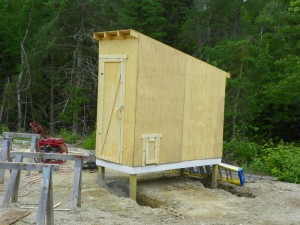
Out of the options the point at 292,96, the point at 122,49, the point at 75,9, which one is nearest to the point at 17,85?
the point at 75,9

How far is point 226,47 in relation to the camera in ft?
57.7

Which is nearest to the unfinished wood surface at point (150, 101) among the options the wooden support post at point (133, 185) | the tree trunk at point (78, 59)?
the wooden support post at point (133, 185)

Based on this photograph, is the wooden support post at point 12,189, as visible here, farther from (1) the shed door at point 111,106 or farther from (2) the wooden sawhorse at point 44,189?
(1) the shed door at point 111,106

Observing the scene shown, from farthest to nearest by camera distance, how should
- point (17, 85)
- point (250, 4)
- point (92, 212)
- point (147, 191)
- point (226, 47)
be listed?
point (250, 4), point (17, 85), point (226, 47), point (147, 191), point (92, 212)

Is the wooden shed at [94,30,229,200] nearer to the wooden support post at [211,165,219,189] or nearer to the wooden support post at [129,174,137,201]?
the wooden support post at [129,174,137,201]

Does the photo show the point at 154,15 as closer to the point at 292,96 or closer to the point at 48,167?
the point at 292,96

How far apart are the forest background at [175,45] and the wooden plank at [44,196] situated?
8.17 meters

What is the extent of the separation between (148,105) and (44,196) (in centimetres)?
328

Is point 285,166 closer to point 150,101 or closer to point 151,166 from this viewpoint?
point 151,166

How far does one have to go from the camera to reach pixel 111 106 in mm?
8734

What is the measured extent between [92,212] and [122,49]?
10.5 feet

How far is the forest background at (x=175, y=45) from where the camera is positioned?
1703 cm

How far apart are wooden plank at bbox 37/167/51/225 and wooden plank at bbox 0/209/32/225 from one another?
2.40 feet

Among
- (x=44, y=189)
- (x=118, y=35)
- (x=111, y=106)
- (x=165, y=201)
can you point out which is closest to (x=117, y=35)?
(x=118, y=35)
